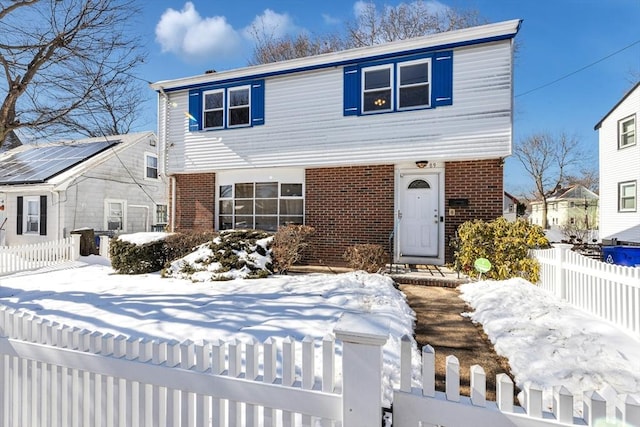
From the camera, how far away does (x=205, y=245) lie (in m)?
8.58

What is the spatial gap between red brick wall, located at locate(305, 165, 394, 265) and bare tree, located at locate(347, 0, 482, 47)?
1270cm

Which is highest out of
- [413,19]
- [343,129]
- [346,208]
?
[413,19]

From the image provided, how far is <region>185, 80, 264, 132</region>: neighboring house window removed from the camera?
33.8 feet

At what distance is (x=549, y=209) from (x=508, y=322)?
46963 mm

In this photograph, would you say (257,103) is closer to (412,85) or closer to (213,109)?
(213,109)

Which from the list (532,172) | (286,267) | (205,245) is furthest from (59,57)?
(532,172)

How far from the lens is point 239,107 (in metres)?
10.6

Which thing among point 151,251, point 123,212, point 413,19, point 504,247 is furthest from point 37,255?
point 413,19

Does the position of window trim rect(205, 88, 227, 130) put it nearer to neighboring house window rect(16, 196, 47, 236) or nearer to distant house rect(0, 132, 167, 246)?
distant house rect(0, 132, 167, 246)

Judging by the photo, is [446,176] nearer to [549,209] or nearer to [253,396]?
[253,396]

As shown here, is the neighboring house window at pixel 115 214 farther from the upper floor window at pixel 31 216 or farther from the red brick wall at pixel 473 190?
the red brick wall at pixel 473 190

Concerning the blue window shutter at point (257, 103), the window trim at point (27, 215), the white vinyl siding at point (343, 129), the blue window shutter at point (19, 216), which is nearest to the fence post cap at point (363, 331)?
the white vinyl siding at point (343, 129)

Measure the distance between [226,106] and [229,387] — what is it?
10.1m

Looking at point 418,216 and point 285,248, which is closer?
point 285,248
